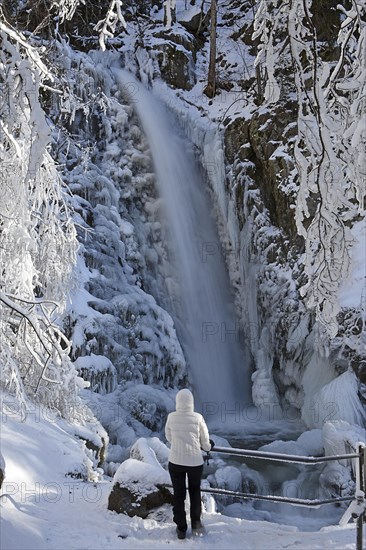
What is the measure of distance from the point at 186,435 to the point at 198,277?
879cm

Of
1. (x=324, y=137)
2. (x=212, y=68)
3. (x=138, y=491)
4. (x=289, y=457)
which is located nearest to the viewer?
(x=324, y=137)

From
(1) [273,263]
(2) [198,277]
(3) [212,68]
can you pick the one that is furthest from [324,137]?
(3) [212,68]

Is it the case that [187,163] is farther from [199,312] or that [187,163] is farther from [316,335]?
[316,335]

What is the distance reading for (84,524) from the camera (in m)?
4.78

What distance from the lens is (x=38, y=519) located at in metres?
4.71

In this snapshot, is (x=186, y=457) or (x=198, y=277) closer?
(x=186, y=457)

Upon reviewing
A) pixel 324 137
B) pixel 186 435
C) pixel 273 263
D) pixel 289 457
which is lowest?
pixel 289 457

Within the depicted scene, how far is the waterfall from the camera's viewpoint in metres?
12.2

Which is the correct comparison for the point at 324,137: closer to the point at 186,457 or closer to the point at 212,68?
the point at 186,457

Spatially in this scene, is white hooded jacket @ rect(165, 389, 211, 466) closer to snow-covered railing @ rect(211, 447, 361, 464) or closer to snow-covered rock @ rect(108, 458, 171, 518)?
snow-covered railing @ rect(211, 447, 361, 464)

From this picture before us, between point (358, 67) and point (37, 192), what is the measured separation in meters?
3.37

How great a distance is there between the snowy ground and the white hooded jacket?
1.94 feet

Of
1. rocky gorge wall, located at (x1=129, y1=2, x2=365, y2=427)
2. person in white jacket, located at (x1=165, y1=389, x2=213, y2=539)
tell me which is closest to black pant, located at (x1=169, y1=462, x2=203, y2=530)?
person in white jacket, located at (x1=165, y1=389, x2=213, y2=539)

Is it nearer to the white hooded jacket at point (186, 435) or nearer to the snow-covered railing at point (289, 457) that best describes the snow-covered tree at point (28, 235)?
the white hooded jacket at point (186, 435)
